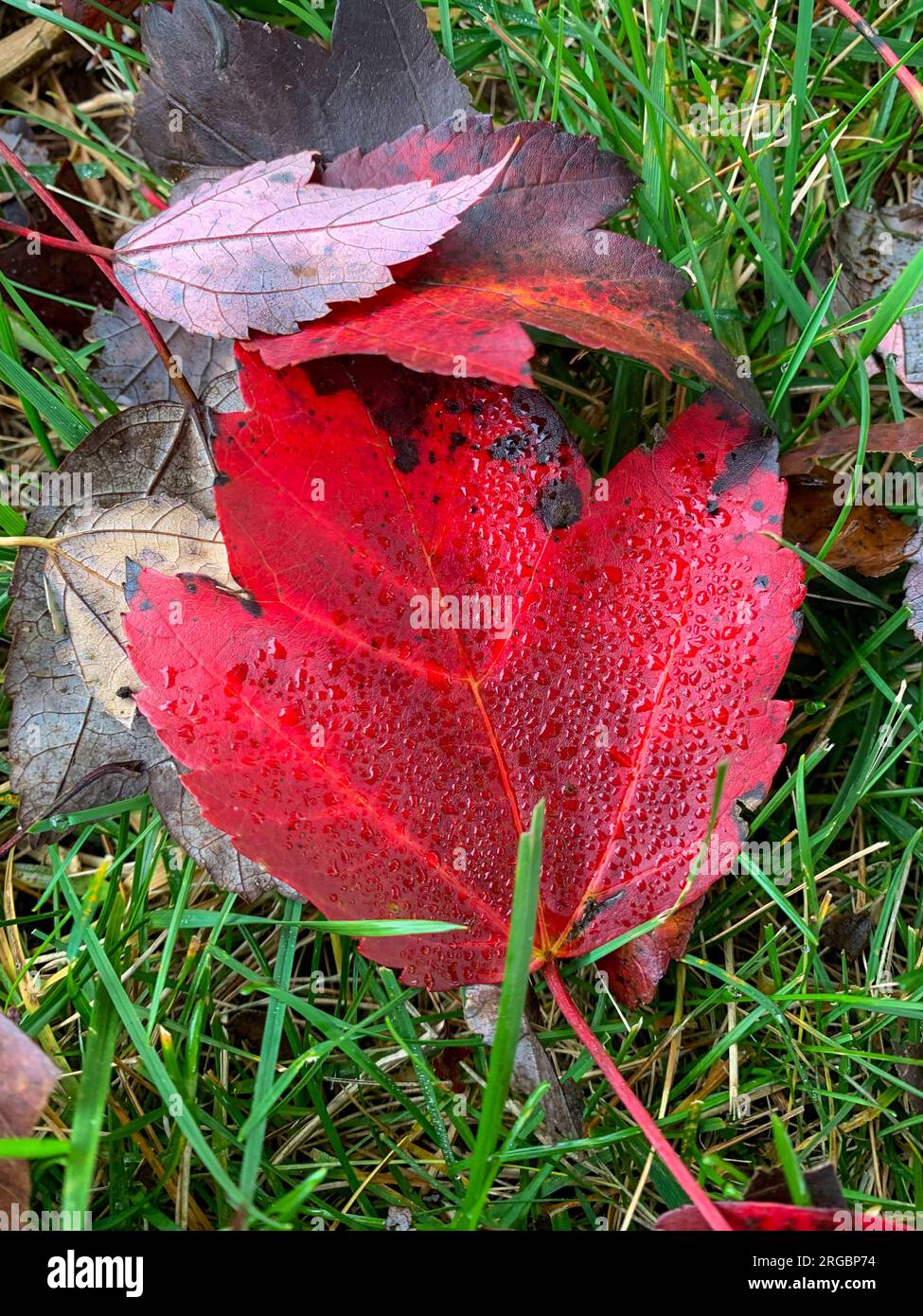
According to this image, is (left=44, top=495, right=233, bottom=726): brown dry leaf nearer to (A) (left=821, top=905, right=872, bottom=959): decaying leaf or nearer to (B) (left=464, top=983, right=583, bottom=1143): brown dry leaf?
(B) (left=464, top=983, right=583, bottom=1143): brown dry leaf

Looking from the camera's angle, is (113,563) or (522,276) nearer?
(522,276)

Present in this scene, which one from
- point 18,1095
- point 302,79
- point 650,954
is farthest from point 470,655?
point 302,79

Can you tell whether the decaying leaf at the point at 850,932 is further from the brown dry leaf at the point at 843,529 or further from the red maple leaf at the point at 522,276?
the red maple leaf at the point at 522,276

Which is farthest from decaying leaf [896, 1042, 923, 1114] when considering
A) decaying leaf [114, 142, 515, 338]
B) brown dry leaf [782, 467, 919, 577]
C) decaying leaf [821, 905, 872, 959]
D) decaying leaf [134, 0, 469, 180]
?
decaying leaf [134, 0, 469, 180]

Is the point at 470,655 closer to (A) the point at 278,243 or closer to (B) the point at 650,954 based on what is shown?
(B) the point at 650,954

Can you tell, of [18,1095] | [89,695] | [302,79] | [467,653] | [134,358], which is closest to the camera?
[18,1095]
